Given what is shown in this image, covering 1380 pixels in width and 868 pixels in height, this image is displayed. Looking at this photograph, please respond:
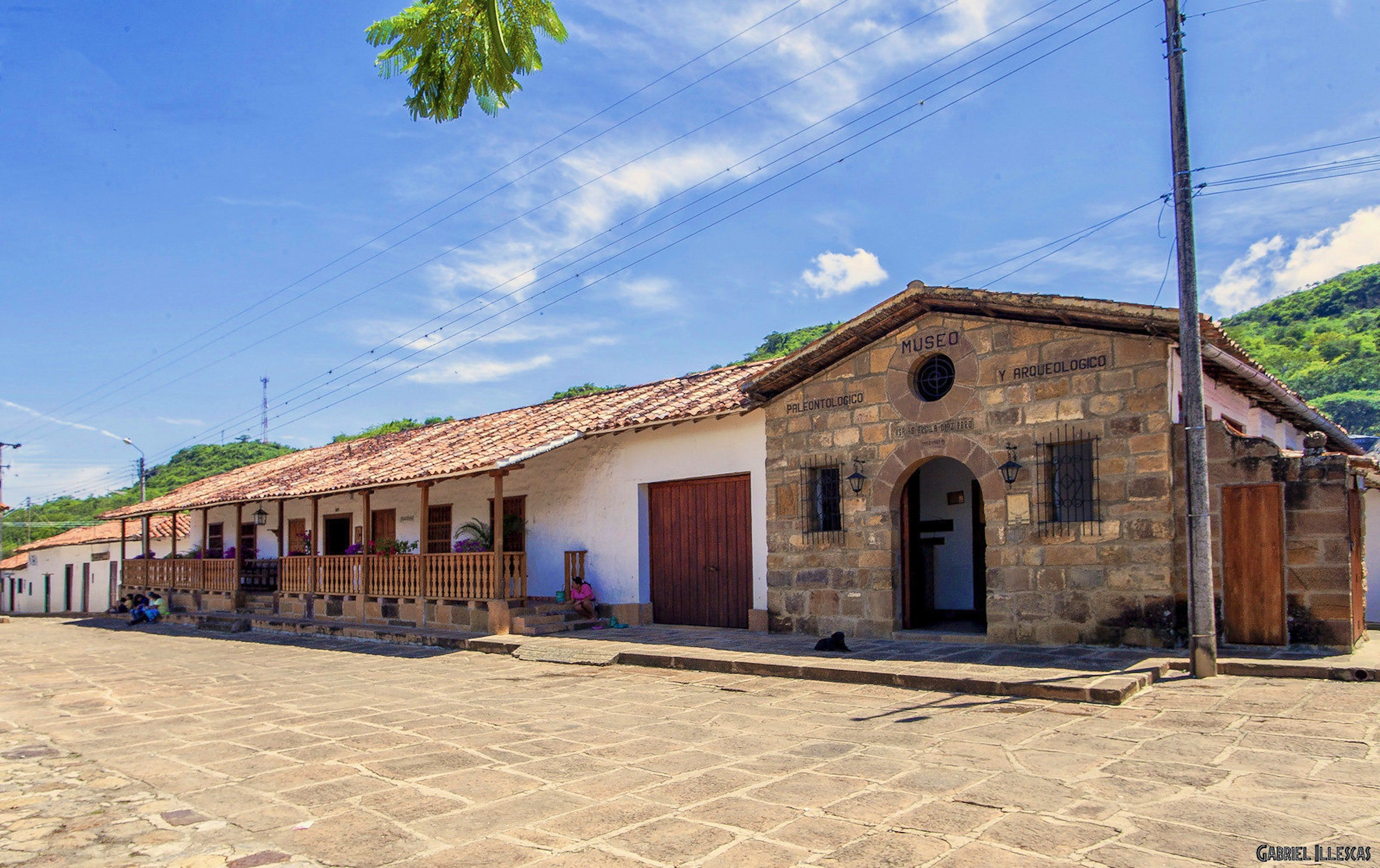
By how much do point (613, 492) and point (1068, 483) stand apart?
7265 mm

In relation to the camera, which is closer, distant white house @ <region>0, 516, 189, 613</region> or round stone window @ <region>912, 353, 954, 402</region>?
round stone window @ <region>912, 353, 954, 402</region>

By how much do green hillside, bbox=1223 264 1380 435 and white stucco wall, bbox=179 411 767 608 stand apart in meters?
31.3

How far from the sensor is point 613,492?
48.0 feet

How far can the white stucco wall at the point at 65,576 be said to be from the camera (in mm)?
35656

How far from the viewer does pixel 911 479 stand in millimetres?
13328

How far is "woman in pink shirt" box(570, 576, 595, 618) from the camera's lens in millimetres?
14344

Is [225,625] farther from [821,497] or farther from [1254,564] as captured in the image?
[1254,564]

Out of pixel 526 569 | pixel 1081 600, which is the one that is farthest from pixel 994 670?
pixel 526 569

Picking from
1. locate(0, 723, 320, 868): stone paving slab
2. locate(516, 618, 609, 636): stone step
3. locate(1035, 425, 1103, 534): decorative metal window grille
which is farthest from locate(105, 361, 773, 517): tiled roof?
locate(0, 723, 320, 868): stone paving slab

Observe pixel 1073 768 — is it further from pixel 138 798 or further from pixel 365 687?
pixel 365 687

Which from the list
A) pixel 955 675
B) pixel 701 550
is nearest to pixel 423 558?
pixel 701 550

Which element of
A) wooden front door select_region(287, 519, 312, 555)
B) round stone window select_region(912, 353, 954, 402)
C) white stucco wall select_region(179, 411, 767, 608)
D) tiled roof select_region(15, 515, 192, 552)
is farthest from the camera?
tiled roof select_region(15, 515, 192, 552)

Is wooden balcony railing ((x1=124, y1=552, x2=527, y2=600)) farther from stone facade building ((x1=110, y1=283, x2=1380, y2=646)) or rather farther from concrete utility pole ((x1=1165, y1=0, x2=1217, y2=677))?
concrete utility pole ((x1=1165, y1=0, x2=1217, y2=677))

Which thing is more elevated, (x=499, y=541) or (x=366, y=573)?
(x=499, y=541)
